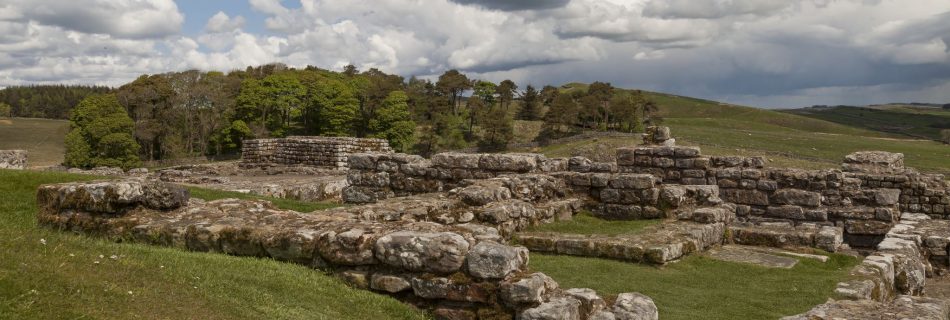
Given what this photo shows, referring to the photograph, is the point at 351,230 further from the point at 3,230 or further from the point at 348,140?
the point at 348,140

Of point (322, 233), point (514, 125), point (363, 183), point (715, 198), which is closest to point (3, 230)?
point (322, 233)

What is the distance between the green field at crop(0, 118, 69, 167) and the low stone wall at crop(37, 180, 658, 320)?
85786 millimetres

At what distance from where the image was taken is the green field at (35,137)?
88188 mm

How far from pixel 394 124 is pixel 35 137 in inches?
2418

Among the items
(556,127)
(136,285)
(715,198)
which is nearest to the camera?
(136,285)

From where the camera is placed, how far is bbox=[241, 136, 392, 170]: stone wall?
102ft

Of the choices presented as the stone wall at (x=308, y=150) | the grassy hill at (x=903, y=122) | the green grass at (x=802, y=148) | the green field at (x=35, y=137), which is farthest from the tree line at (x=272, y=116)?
the grassy hill at (x=903, y=122)

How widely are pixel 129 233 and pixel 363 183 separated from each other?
31.2ft

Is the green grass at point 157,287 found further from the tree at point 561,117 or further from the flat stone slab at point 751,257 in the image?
the tree at point 561,117

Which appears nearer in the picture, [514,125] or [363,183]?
[363,183]

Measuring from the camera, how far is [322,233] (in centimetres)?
835

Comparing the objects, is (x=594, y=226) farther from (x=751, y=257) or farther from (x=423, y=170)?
(x=423, y=170)

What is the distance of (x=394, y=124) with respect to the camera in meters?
86.8

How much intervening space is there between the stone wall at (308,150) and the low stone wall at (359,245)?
20153 millimetres
